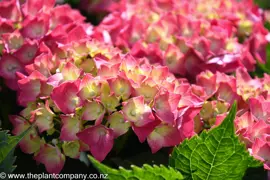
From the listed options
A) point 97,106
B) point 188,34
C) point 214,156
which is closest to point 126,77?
point 97,106

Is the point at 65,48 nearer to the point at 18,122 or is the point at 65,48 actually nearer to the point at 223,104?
the point at 18,122

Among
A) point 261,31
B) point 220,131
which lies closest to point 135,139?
point 220,131

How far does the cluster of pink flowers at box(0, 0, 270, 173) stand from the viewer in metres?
0.74

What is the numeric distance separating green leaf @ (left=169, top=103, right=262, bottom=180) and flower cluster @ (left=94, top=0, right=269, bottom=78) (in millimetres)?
275

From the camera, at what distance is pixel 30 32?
90 centimetres

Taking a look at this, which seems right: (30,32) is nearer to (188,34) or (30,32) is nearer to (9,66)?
(9,66)

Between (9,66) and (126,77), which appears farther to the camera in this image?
(9,66)

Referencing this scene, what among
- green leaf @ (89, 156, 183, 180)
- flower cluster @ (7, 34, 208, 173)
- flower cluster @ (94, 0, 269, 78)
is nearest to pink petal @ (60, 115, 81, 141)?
flower cluster @ (7, 34, 208, 173)

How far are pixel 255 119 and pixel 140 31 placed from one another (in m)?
0.33

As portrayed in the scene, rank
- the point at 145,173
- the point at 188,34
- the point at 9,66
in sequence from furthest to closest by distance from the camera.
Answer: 1. the point at 188,34
2. the point at 9,66
3. the point at 145,173

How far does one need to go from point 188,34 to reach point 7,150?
1.49 feet

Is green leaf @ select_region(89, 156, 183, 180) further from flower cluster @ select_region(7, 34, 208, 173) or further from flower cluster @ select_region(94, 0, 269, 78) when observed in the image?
flower cluster @ select_region(94, 0, 269, 78)

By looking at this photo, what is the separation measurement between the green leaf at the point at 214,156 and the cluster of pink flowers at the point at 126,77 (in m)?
0.05

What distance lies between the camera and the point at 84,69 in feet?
2.68
